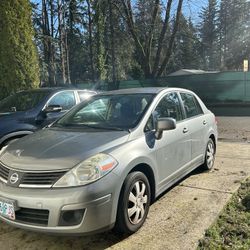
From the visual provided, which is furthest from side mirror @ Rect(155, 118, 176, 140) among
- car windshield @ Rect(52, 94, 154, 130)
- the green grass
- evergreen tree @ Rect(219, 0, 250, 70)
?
evergreen tree @ Rect(219, 0, 250, 70)

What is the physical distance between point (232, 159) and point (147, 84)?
15.3 metres

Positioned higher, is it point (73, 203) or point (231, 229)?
point (73, 203)

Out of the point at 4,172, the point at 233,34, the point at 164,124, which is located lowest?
the point at 4,172

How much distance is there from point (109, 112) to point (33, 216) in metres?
1.81

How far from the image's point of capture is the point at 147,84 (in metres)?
22.0

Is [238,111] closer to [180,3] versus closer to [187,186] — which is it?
[180,3]

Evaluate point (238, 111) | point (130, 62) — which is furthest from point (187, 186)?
point (130, 62)

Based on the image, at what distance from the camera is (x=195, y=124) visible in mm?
5465

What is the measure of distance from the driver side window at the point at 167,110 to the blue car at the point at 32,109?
2365mm

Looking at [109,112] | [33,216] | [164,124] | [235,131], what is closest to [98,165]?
[33,216]

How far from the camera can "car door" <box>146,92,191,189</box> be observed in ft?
14.1

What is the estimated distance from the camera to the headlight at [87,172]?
10.6 feet

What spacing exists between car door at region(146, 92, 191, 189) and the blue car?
2413 millimetres

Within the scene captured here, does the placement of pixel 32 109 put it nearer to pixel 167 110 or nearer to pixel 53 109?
Result: pixel 53 109
